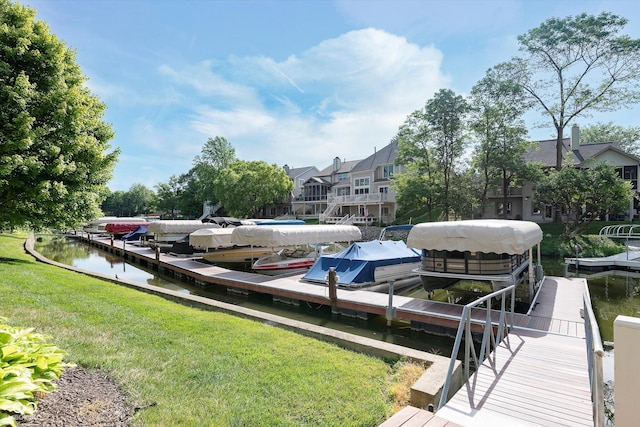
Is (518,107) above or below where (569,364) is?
above

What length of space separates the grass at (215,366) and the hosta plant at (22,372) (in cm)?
84

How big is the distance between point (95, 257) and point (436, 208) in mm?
31703

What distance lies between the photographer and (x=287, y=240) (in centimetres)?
1588

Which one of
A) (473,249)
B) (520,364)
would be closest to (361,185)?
(473,249)

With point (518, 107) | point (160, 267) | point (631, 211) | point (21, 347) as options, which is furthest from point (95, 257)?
point (631, 211)

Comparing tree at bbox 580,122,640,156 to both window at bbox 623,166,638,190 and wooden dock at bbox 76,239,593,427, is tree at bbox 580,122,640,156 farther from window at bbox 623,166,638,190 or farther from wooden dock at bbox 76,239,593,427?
wooden dock at bbox 76,239,593,427

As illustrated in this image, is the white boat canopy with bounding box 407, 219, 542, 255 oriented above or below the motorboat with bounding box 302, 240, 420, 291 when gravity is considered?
above

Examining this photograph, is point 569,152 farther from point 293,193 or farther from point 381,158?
point 293,193

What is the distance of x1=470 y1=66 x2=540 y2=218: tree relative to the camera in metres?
31.2

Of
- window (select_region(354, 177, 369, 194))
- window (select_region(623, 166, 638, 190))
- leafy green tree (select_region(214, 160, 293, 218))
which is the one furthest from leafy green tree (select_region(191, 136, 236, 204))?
window (select_region(623, 166, 638, 190))

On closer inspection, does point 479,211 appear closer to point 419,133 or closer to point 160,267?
point 419,133

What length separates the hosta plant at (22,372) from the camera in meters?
2.85

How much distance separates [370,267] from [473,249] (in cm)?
436

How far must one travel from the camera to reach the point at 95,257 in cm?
2800
